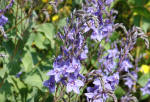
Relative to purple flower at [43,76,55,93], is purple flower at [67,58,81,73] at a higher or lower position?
higher

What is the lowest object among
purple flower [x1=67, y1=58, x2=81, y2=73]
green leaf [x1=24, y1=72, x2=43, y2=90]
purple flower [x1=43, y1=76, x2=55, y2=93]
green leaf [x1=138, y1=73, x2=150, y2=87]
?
green leaf [x1=138, y1=73, x2=150, y2=87]

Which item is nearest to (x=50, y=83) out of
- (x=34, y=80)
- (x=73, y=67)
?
(x=73, y=67)

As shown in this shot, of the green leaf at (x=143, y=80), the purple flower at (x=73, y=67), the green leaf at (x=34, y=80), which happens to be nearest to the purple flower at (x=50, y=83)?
the purple flower at (x=73, y=67)

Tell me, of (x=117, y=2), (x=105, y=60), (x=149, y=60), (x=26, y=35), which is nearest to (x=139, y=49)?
(x=149, y=60)

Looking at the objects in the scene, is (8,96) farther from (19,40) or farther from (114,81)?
(114,81)

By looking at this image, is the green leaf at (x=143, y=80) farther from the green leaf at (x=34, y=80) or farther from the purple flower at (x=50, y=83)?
the purple flower at (x=50, y=83)

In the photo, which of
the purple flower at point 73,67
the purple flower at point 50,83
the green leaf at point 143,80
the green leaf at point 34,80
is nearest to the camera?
the purple flower at point 73,67

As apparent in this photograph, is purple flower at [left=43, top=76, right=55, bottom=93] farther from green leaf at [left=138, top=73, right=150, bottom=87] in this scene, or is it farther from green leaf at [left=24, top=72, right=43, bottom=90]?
green leaf at [left=138, top=73, right=150, bottom=87]

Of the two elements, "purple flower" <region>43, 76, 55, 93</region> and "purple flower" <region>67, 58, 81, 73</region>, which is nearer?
"purple flower" <region>67, 58, 81, 73</region>

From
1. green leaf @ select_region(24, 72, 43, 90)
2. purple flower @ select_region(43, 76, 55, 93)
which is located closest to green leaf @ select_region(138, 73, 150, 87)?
green leaf @ select_region(24, 72, 43, 90)

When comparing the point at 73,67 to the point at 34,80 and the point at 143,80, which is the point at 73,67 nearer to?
the point at 34,80

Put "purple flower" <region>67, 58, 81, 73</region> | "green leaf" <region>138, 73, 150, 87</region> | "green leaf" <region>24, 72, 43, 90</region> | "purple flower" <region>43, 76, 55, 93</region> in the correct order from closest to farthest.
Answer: "purple flower" <region>67, 58, 81, 73</region>
"purple flower" <region>43, 76, 55, 93</region>
"green leaf" <region>24, 72, 43, 90</region>
"green leaf" <region>138, 73, 150, 87</region>
